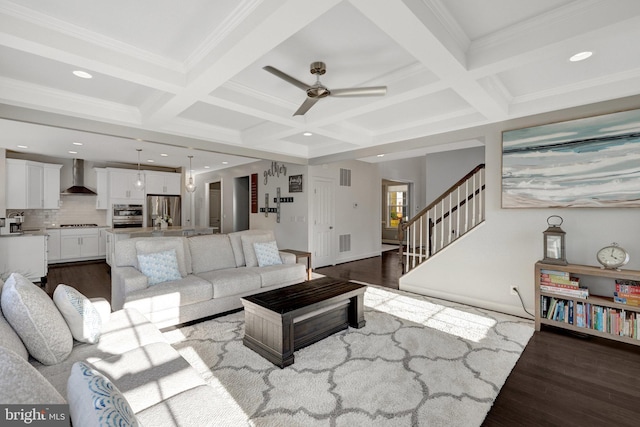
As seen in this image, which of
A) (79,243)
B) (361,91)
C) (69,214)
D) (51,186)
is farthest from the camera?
(69,214)

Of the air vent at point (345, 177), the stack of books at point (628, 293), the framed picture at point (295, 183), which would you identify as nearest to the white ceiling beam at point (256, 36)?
the stack of books at point (628, 293)

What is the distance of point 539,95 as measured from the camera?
3311 millimetres

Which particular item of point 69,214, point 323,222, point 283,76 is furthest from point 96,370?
point 69,214

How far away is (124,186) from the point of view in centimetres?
751

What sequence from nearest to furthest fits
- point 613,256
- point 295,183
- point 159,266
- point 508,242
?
point 613,256
point 159,266
point 508,242
point 295,183

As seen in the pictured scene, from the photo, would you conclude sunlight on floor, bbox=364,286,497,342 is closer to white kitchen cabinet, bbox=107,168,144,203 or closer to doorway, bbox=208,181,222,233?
white kitchen cabinet, bbox=107,168,144,203

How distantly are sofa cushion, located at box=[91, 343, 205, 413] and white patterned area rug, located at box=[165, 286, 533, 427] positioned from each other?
299mm

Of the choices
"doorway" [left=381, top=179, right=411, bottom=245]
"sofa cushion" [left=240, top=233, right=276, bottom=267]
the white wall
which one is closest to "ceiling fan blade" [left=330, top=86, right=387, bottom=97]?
the white wall

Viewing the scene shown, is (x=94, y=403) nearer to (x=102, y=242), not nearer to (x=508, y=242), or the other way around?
(x=508, y=242)

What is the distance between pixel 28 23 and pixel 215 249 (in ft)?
9.10

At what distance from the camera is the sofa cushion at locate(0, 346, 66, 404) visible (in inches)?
31.9

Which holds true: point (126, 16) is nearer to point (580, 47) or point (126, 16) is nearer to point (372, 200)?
point (580, 47)

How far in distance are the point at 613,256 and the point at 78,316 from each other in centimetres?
442

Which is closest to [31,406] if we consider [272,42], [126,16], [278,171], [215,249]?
[272,42]
